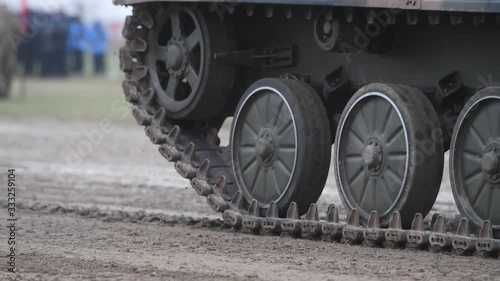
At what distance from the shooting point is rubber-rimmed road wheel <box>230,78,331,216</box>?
39.2ft

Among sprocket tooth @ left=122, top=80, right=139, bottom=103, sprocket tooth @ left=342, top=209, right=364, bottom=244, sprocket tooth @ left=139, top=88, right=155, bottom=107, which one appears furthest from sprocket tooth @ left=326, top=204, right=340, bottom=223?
sprocket tooth @ left=122, top=80, right=139, bottom=103

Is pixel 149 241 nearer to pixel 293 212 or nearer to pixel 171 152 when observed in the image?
pixel 293 212

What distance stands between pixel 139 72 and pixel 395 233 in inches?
153

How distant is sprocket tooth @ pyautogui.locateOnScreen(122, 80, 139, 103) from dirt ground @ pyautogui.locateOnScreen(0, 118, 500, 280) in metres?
1.11

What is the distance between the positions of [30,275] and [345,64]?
13.6ft

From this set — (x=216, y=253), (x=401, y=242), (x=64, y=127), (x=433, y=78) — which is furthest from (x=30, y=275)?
(x=64, y=127)

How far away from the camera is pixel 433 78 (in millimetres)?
11406

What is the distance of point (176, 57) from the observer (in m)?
13.1

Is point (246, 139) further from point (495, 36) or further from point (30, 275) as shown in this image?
point (30, 275)

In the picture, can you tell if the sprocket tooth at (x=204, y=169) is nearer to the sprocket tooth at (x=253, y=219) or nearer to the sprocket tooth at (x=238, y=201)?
the sprocket tooth at (x=238, y=201)

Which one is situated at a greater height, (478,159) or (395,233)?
(478,159)

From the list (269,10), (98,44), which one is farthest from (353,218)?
(98,44)

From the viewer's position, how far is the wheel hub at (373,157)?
11.3 meters

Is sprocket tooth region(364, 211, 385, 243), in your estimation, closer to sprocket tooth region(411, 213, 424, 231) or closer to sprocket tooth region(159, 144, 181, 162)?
sprocket tooth region(411, 213, 424, 231)
